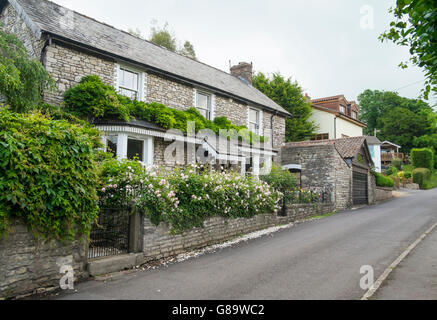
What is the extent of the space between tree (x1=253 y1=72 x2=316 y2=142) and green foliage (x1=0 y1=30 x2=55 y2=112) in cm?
2348

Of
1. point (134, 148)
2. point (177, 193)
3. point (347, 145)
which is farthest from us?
point (347, 145)

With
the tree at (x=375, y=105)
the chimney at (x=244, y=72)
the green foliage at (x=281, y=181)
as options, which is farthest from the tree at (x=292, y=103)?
the tree at (x=375, y=105)

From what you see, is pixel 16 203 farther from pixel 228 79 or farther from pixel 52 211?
pixel 228 79

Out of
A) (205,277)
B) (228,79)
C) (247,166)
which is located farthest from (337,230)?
(228,79)

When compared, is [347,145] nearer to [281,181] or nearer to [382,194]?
[382,194]

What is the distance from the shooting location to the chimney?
24.5m

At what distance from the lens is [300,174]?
68.0 ft

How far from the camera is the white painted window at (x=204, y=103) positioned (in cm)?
1655

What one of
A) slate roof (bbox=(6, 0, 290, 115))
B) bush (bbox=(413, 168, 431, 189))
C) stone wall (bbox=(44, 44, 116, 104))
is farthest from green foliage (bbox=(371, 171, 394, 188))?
stone wall (bbox=(44, 44, 116, 104))

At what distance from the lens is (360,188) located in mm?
21828

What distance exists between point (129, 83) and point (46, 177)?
29.1 feet

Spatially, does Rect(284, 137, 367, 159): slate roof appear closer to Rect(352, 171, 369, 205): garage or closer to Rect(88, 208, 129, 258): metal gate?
Rect(352, 171, 369, 205): garage

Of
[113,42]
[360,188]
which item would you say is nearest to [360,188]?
[360,188]

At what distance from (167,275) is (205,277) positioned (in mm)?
806
